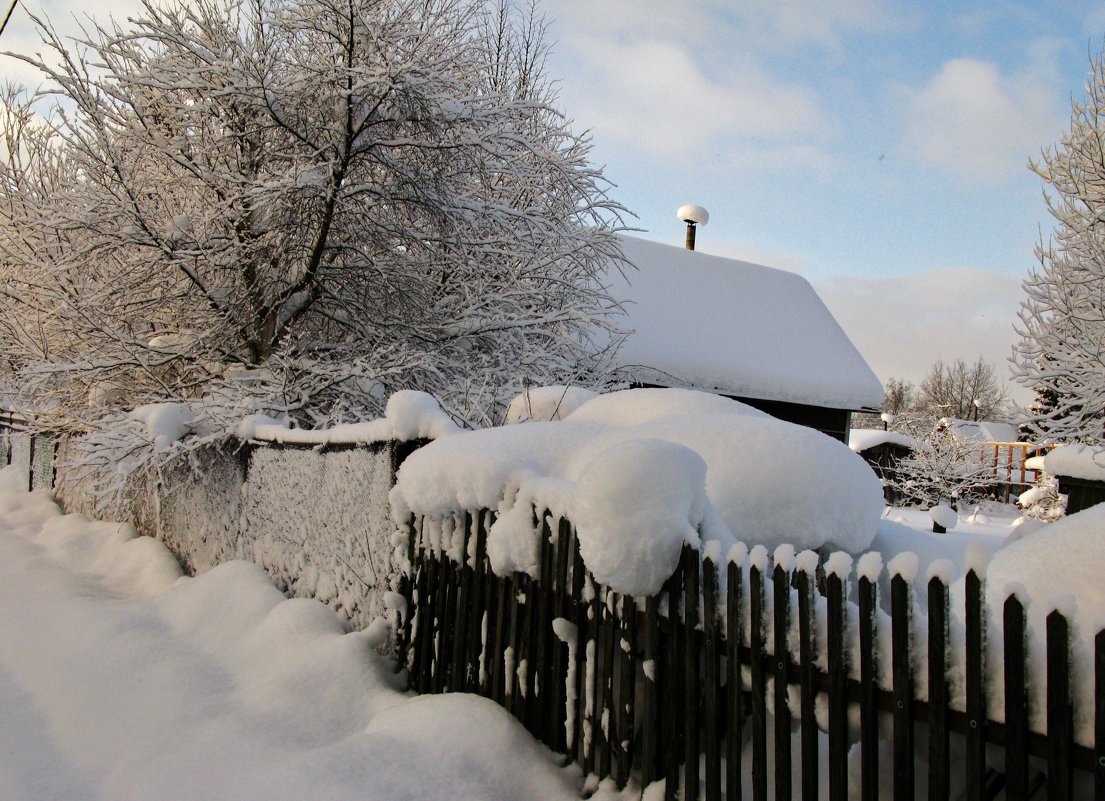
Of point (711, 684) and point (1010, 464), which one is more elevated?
point (711, 684)

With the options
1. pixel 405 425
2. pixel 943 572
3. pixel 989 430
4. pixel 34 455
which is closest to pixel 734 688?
pixel 943 572

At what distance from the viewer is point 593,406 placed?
4.79m

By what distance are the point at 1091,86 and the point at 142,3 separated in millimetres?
12714

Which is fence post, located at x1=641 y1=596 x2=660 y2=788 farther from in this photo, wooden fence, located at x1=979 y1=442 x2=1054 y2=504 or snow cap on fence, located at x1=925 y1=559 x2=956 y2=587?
wooden fence, located at x1=979 y1=442 x2=1054 y2=504

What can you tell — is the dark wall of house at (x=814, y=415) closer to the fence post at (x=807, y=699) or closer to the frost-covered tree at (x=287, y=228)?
the frost-covered tree at (x=287, y=228)

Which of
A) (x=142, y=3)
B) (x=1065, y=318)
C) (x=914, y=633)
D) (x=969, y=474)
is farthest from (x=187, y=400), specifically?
(x=969, y=474)

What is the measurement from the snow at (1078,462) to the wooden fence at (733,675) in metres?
→ 8.05

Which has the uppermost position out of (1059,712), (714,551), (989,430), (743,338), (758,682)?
(743,338)

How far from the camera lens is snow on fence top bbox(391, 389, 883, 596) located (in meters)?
2.83

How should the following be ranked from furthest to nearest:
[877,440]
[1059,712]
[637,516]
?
[877,440] < [637,516] < [1059,712]

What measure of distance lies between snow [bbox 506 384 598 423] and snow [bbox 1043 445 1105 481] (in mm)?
6941

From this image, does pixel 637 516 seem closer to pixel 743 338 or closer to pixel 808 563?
pixel 808 563

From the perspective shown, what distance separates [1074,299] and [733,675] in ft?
34.3

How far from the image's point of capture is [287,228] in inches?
310
